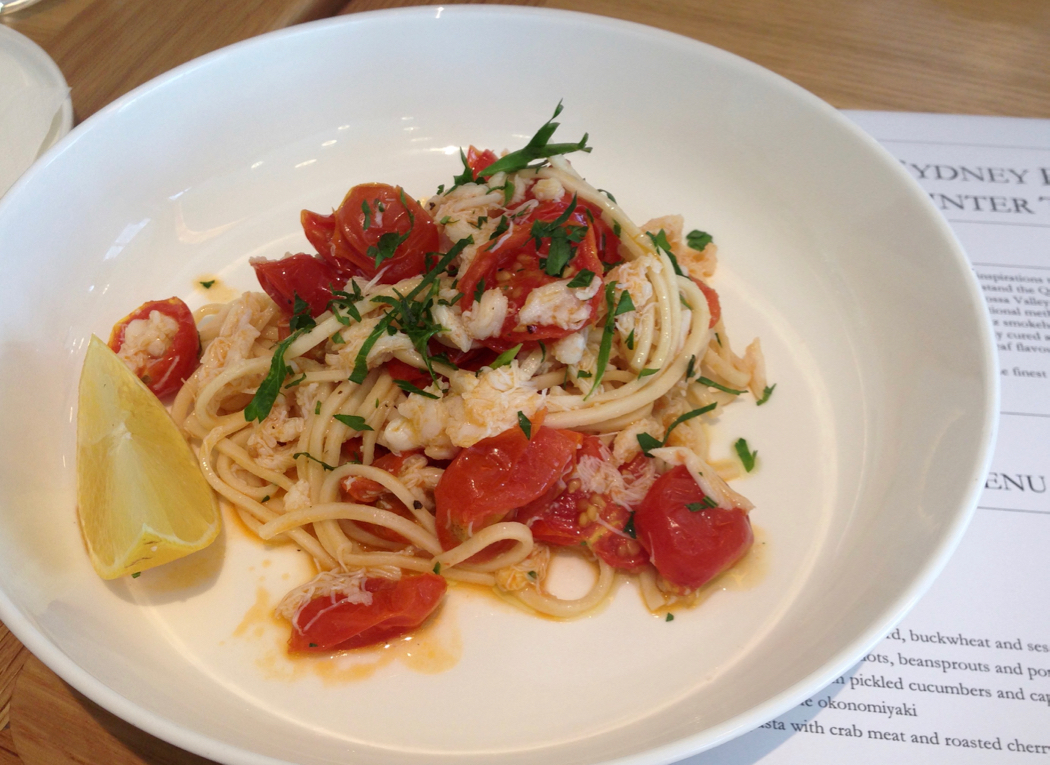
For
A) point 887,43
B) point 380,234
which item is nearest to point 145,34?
point 380,234

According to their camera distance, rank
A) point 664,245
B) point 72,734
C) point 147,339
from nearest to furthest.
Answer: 1. point 72,734
2. point 147,339
3. point 664,245

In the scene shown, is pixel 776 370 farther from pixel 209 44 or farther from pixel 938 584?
pixel 209 44

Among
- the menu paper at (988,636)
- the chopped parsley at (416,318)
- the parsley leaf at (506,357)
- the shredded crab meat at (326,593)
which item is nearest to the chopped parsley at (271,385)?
the chopped parsley at (416,318)

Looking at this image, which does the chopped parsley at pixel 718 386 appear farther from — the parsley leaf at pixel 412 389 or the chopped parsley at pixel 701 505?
the parsley leaf at pixel 412 389

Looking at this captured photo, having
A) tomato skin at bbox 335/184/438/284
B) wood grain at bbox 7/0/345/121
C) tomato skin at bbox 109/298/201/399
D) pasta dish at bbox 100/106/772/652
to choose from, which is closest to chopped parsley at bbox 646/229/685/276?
pasta dish at bbox 100/106/772/652

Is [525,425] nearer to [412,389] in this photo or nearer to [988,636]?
[412,389]

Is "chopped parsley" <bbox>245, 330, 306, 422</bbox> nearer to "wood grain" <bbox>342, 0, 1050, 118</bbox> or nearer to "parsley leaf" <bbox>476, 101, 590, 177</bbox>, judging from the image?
"parsley leaf" <bbox>476, 101, 590, 177</bbox>
